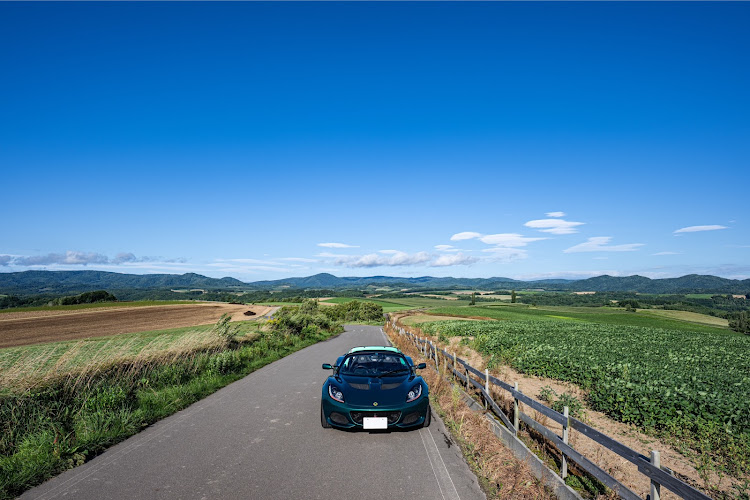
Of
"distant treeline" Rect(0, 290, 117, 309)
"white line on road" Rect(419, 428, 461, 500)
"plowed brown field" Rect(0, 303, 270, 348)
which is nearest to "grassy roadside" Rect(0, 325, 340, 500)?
"white line on road" Rect(419, 428, 461, 500)

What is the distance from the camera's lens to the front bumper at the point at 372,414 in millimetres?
6934

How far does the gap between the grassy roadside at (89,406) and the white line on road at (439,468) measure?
5.52m

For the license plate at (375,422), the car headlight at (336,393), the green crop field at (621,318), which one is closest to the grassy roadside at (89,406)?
the car headlight at (336,393)

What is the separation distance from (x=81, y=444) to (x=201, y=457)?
7.10ft

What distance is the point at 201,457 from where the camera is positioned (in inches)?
238

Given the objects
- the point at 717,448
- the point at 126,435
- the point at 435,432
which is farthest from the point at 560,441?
the point at 126,435

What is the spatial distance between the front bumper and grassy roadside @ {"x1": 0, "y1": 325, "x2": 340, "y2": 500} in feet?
12.8

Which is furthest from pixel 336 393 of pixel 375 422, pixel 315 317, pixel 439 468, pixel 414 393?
pixel 315 317

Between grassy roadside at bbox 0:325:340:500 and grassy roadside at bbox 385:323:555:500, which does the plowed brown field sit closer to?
grassy roadside at bbox 0:325:340:500

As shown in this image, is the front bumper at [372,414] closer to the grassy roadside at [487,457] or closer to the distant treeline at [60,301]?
the grassy roadside at [487,457]

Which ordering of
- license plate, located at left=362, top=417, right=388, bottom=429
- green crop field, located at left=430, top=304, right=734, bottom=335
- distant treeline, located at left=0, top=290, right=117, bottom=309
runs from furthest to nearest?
distant treeline, located at left=0, top=290, right=117, bottom=309
green crop field, located at left=430, top=304, right=734, bottom=335
license plate, located at left=362, top=417, right=388, bottom=429

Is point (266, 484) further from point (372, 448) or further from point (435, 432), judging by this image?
point (435, 432)

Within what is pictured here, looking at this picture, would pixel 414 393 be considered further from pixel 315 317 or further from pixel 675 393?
pixel 315 317

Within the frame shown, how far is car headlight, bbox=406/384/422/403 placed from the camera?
23.8 ft
